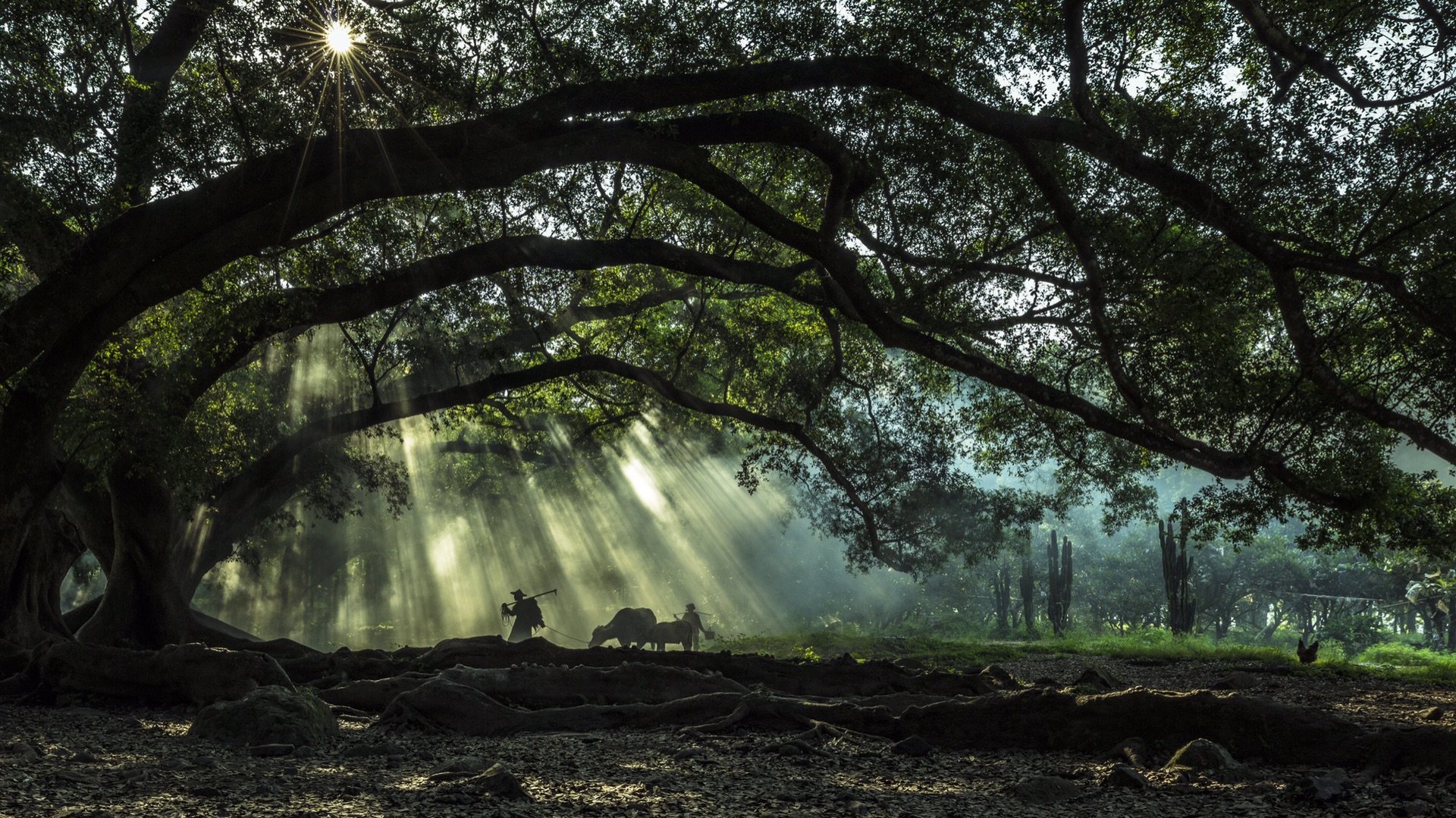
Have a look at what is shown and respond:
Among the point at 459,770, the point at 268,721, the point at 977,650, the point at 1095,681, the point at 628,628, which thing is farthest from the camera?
the point at 628,628

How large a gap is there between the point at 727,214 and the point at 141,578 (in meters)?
9.17

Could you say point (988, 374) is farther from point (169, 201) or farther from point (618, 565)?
point (618, 565)

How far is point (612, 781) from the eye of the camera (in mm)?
4523

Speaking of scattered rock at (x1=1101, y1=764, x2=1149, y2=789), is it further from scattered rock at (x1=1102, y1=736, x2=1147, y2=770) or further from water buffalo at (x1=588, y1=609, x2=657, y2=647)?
water buffalo at (x1=588, y1=609, x2=657, y2=647)

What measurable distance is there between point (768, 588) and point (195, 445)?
1342 inches

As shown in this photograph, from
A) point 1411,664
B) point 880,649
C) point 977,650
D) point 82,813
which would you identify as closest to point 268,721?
point 82,813

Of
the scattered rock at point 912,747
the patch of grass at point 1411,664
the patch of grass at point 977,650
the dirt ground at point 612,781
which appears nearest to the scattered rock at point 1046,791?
the dirt ground at point 612,781

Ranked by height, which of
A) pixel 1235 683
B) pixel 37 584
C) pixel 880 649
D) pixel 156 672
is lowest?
pixel 880 649

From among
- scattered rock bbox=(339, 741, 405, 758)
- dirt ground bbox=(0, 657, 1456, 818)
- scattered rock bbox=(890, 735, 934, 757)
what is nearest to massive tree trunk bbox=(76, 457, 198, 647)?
dirt ground bbox=(0, 657, 1456, 818)

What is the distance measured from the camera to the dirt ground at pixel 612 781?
3.79 m

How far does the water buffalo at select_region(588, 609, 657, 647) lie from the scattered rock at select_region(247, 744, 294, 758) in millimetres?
13373

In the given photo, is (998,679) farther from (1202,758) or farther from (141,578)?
(141,578)

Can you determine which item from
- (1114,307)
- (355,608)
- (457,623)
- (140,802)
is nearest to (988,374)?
(1114,307)

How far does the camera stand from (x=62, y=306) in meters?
6.76
